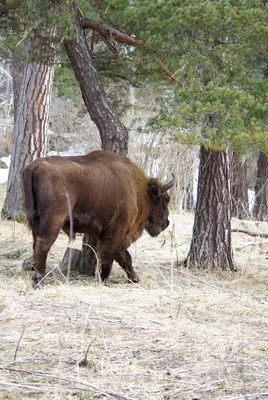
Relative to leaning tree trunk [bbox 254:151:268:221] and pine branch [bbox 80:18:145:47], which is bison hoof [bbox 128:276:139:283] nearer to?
pine branch [bbox 80:18:145:47]

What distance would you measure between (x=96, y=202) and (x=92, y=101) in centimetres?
153

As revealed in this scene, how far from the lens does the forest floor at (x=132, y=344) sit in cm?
422

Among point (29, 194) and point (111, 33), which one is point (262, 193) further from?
point (29, 194)

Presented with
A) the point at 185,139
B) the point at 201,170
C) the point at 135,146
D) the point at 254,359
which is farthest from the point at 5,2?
the point at 135,146

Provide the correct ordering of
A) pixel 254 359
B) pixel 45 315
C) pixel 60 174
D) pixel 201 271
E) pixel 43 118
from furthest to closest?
pixel 43 118 < pixel 201 271 < pixel 60 174 < pixel 45 315 < pixel 254 359

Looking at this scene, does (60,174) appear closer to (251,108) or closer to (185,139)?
(185,139)

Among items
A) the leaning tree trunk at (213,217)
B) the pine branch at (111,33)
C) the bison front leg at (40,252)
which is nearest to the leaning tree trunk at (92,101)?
the pine branch at (111,33)

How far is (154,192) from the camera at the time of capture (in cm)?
1040

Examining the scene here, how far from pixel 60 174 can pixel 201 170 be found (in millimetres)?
2671

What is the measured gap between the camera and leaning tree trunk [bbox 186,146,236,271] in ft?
33.7

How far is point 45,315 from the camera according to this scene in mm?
5910

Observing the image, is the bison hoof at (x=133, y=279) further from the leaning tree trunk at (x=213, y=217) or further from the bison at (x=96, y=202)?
the leaning tree trunk at (x=213, y=217)

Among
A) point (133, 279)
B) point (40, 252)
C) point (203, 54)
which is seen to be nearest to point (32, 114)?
point (133, 279)

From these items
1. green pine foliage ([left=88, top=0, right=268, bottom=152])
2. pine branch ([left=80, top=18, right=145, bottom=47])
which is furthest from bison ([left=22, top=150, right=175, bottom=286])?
pine branch ([left=80, top=18, right=145, bottom=47])
